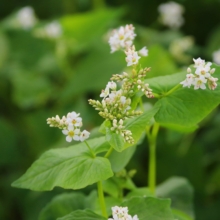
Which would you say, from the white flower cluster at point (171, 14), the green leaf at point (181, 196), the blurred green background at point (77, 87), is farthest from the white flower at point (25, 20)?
the green leaf at point (181, 196)

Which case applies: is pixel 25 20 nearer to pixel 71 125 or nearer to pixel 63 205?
pixel 63 205

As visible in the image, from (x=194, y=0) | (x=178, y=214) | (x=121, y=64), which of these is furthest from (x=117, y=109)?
(x=194, y=0)

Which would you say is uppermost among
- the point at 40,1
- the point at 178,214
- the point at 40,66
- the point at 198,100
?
the point at 40,1

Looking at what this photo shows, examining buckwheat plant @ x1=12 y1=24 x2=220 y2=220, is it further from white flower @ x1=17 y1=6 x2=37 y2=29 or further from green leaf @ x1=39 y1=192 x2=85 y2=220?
white flower @ x1=17 y1=6 x2=37 y2=29

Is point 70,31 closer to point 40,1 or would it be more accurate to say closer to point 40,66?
point 40,66

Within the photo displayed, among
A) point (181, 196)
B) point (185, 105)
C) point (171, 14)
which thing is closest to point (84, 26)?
point (171, 14)
